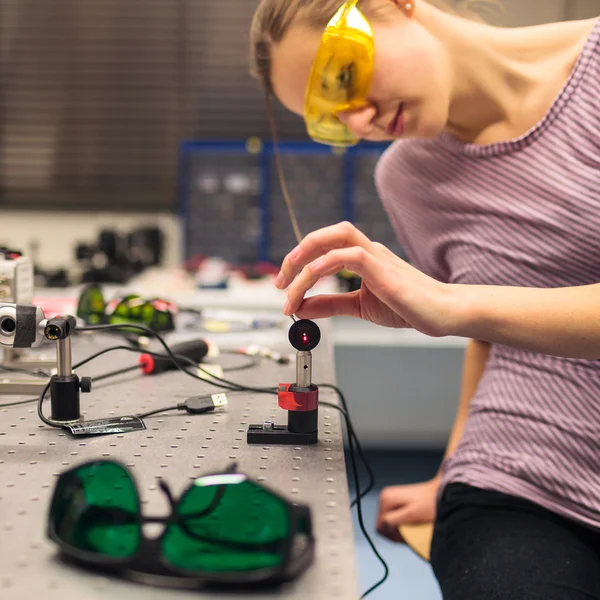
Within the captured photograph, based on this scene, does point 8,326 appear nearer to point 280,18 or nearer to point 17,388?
point 17,388

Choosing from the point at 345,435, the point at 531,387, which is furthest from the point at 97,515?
the point at 531,387

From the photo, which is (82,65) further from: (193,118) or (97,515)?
(97,515)

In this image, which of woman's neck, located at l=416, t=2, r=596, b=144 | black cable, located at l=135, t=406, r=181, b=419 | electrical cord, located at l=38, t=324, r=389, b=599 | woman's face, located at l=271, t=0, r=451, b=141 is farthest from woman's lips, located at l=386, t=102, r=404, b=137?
black cable, located at l=135, t=406, r=181, b=419

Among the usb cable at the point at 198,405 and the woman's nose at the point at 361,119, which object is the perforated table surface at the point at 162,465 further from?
the woman's nose at the point at 361,119

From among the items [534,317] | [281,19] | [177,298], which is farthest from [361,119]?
[177,298]

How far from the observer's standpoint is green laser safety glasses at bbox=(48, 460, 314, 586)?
1.61 feet

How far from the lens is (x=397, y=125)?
3.28 ft

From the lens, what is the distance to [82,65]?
140 inches

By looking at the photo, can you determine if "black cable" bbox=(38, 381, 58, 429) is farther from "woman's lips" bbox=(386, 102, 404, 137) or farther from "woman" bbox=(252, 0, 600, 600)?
"woman's lips" bbox=(386, 102, 404, 137)

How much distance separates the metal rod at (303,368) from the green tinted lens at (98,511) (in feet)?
0.90

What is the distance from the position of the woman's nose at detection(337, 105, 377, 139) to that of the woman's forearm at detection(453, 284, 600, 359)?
1.14ft

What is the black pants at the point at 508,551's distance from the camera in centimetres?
82

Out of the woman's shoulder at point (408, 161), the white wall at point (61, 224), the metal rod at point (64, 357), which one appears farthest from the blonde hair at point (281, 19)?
the white wall at point (61, 224)

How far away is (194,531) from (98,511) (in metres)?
0.08
